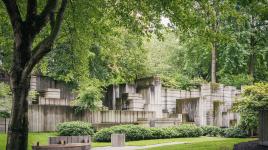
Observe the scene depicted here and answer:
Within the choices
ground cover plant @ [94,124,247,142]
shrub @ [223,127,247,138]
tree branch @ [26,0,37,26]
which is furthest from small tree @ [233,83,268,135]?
tree branch @ [26,0,37,26]

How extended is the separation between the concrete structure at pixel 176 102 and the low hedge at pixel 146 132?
3.62 m

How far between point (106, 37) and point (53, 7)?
20.2 ft

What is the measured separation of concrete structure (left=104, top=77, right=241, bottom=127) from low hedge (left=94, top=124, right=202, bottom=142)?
3621mm

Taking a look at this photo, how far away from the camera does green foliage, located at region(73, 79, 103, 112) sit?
84.4 ft

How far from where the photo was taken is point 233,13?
1397cm

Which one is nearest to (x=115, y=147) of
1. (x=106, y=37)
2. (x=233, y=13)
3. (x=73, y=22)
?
(x=106, y=37)

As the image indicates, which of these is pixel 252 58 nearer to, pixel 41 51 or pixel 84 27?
pixel 84 27

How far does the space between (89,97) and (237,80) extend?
1848 cm

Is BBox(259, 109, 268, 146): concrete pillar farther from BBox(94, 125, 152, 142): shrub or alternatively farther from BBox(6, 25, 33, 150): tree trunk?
BBox(94, 125, 152, 142): shrub

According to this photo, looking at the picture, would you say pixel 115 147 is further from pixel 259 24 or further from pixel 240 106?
pixel 259 24

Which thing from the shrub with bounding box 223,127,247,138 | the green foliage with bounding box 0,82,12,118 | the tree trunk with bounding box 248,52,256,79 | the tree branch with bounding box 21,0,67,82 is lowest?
the shrub with bounding box 223,127,247,138

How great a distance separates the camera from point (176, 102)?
34.3 m

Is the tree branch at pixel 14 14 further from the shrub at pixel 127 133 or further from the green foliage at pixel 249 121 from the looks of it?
the green foliage at pixel 249 121

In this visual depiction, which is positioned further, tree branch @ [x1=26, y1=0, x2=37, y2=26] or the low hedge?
the low hedge
